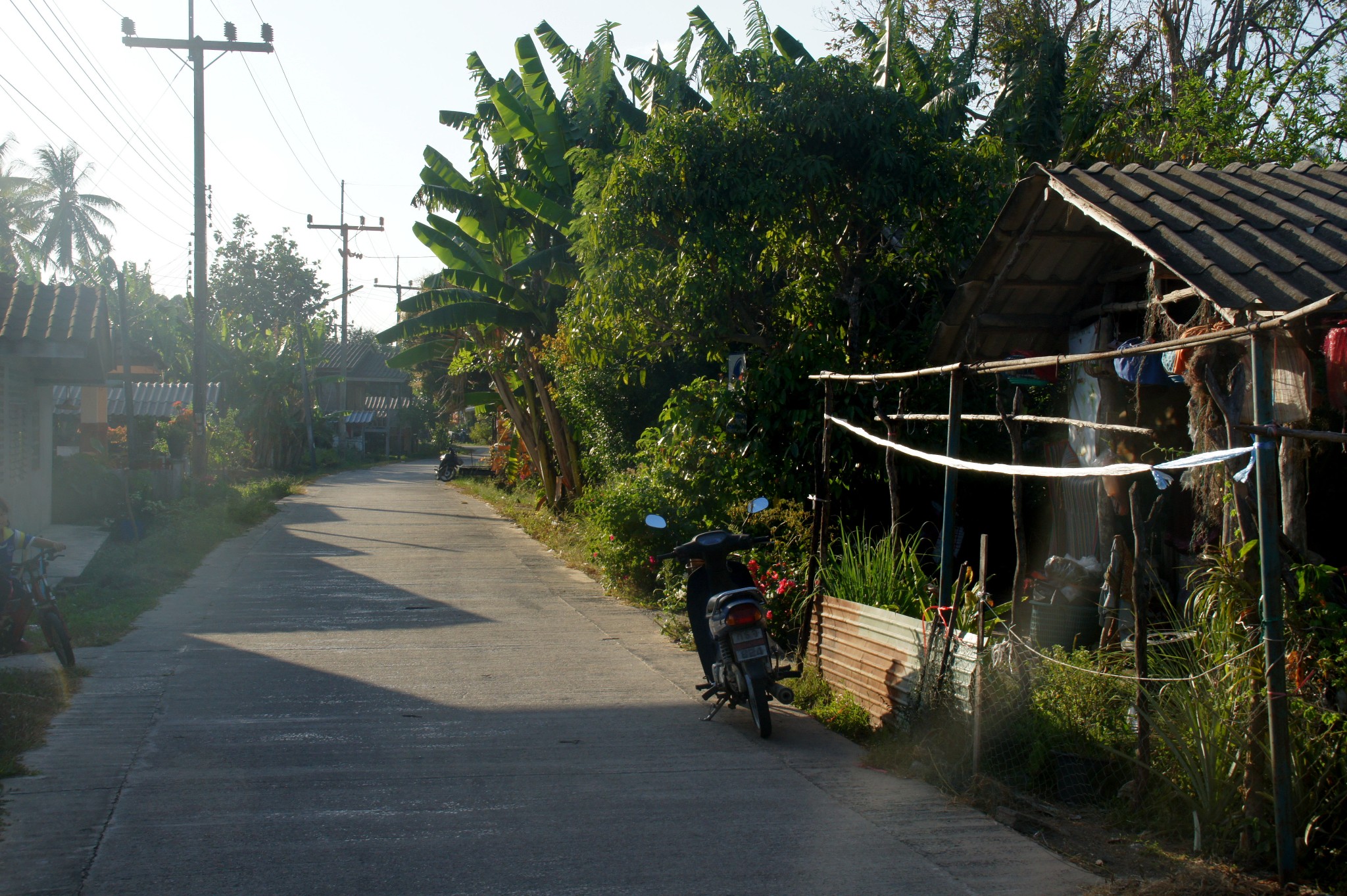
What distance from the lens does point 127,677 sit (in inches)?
319

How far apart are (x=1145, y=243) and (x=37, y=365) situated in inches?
625

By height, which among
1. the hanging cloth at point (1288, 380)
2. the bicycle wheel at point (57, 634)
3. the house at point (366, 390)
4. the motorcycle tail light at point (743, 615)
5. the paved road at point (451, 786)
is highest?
the house at point (366, 390)

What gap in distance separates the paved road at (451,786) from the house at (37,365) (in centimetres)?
452

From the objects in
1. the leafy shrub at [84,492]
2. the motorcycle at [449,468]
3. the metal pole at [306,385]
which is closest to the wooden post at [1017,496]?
the leafy shrub at [84,492]

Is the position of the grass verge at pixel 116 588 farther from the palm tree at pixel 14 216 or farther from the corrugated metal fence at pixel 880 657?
the palm tree at pixel 14 216

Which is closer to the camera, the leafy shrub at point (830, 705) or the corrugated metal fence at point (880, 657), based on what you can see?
the corrugated metal fence at point (880, 657)

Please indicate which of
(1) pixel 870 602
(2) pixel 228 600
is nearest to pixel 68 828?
(1) pixel 870 602

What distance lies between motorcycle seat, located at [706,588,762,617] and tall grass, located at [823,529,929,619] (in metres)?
0.77

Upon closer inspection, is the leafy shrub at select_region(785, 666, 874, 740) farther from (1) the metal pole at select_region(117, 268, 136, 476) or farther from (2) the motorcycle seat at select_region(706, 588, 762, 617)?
(1) the metal pole at select_region(117, 268, 136, 476)

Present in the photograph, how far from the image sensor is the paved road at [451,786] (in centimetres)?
446

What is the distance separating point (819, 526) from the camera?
325 inches

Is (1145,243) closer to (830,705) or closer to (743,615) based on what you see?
(743,615)

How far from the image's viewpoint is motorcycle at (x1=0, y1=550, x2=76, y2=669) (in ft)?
26.4

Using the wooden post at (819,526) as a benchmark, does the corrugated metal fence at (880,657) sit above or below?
below
